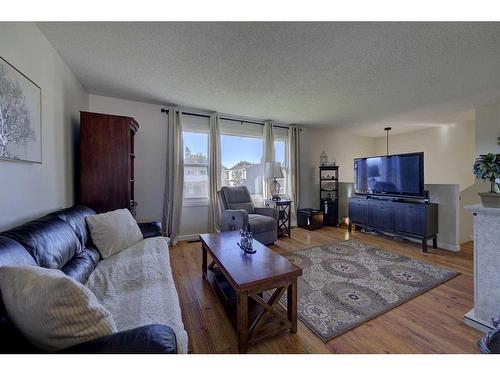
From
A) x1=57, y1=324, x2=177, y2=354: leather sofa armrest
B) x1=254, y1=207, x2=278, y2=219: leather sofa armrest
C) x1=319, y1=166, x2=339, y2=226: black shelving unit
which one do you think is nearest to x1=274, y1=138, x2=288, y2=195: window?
x1=319, y1=166, x2=339, y2=226: black shelving unit

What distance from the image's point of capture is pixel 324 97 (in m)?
2.97

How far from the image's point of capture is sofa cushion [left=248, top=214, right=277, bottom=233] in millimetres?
3019

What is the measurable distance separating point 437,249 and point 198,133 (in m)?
4.21

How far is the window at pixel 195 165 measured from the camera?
365cm

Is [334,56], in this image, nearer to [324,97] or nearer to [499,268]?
[324,97]

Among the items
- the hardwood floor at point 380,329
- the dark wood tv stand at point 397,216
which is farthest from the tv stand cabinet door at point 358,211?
the hardwood floor at point 380,329

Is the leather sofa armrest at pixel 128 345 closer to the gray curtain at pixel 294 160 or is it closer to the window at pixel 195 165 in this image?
the window at pixel 195 165

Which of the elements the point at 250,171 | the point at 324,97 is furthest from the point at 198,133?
the point at 324,97

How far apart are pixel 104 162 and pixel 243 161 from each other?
7.68ft

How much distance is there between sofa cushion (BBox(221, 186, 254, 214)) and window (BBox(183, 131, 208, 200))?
485 millimetres

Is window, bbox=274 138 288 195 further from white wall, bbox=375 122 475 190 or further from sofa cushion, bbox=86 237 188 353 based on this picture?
white wall, bbox=375 122 475 190

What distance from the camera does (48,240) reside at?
122 centimetres

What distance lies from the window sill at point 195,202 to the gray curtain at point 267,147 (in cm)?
124

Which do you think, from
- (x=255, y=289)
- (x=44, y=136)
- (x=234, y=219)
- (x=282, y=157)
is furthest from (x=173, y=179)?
(x=255, y=289)
